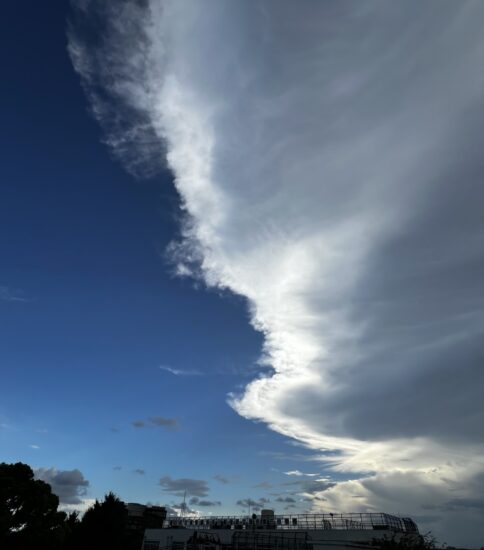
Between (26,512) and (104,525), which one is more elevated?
(104,525)

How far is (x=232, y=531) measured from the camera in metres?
79.3

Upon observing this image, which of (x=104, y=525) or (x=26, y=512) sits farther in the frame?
(x=104, y=525)

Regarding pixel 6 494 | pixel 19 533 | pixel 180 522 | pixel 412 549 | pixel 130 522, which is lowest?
pixel 412 549

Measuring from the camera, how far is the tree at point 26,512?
5369 centimetres

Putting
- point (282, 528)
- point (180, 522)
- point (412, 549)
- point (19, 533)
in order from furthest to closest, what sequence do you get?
1. point (180, 522)
2. point (282, 528)
3. point (19, 533)
4. point (412, 549)

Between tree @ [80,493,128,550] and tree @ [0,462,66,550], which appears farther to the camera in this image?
tree @ [80,493,128,550]

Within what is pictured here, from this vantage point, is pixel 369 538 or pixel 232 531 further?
pixel 232 531

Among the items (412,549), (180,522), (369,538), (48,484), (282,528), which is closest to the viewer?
(412,549)

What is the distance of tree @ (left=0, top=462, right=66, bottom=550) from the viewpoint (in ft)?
176

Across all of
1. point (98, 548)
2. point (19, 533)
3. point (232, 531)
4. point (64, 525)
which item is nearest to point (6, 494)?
point (19, 533)

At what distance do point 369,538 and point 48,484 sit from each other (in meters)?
46.7

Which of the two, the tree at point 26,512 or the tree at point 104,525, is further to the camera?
the tree at point 104,525

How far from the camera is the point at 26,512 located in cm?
5612

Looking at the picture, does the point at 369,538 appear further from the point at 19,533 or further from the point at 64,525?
the point at 19,533
